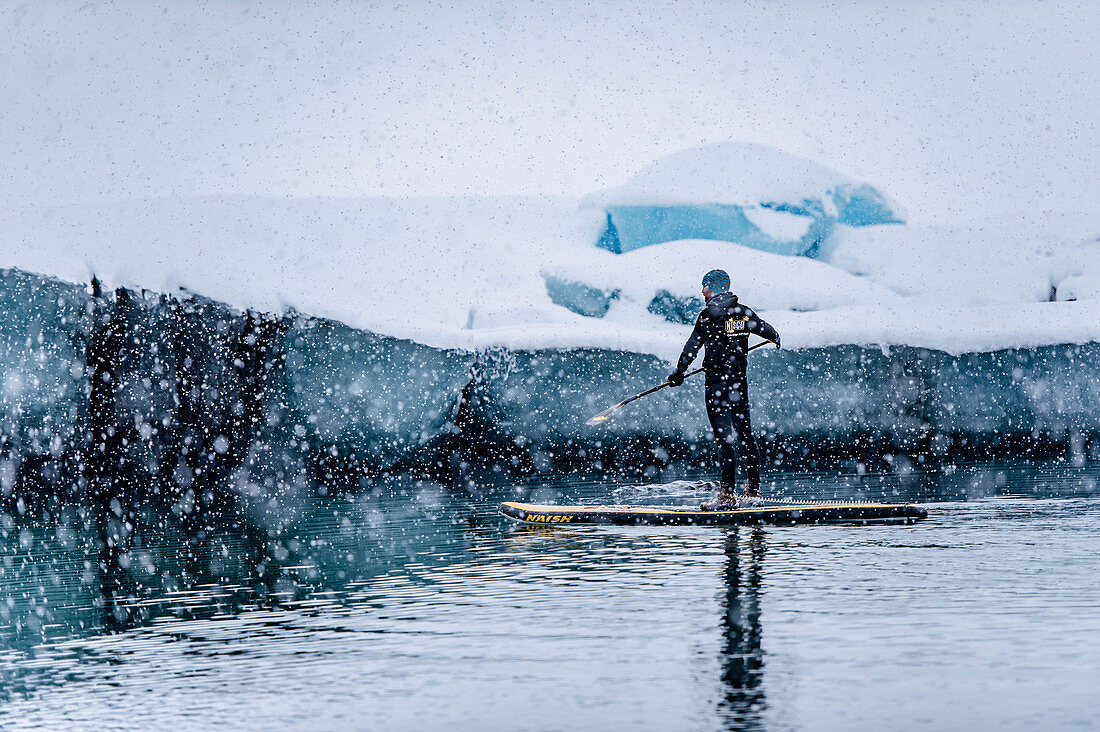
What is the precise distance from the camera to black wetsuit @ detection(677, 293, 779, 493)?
9.28 metres

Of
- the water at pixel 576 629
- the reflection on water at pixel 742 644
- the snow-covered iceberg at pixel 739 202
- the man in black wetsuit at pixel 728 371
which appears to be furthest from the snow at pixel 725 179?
the reflection on water at pixel 742 644

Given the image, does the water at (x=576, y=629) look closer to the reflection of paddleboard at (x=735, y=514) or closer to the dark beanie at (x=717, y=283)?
the reflection of paddleboard at (x=735, y=514)

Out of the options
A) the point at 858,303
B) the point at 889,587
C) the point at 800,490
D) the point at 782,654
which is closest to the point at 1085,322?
the point at 858,303

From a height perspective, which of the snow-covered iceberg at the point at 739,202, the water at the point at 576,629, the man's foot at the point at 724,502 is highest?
the snow-covered iceberg at the point at 739,202

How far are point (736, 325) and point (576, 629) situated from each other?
4.75 meters

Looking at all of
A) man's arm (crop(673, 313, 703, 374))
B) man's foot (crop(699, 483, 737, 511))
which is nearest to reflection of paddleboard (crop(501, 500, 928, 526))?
man's foot (crop(699, 483, 737, 511))

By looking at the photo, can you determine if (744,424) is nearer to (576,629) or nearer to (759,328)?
(759,328)

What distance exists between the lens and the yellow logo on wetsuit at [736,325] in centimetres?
930

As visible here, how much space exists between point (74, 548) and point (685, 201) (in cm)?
1487

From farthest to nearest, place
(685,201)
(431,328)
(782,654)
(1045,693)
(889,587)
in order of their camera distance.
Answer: (685,201) < (431,328) < (889,587) < (782,654) < (1045,693)

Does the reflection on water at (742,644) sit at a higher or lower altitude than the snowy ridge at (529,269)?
lower

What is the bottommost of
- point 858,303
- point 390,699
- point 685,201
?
point 390,699

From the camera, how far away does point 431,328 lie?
14977 millimetres

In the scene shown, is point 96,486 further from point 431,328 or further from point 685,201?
point 685,201
